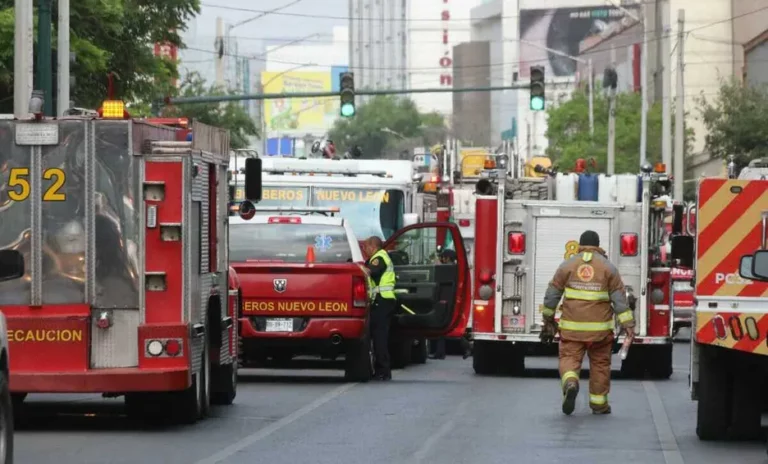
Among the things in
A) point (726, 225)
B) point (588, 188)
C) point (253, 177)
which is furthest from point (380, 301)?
point (726, 225)

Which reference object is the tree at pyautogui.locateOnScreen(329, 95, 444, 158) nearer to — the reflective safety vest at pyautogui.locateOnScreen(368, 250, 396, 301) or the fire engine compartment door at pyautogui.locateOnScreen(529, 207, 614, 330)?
the fire engine compartment door at pyautogui.locateOnScreen(529, 207, 614, 330)

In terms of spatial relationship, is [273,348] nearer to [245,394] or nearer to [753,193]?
[245,394]

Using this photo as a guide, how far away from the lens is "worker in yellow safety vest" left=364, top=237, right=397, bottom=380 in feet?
71.0

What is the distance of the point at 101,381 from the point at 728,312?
180 inches

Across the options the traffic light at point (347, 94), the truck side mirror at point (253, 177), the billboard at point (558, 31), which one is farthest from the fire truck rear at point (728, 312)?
the billboard at point (558, 31)

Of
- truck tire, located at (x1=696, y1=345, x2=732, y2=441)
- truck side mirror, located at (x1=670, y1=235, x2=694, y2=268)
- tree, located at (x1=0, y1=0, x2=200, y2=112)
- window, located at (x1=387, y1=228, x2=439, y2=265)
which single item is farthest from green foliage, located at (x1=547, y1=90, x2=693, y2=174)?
truck tire, located at (x1=696, y1=345, x2=732, y2=441)

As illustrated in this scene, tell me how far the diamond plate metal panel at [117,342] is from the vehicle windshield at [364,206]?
41.7 ft

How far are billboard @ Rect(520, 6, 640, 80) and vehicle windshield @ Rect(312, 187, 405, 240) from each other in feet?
428

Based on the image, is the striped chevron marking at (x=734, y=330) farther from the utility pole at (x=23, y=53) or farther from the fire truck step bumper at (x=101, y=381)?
the utility pole at (x=23, y=53)

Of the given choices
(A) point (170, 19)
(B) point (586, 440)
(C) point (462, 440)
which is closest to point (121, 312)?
(C) point (462, 440)

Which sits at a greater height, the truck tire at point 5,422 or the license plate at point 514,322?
the truck tire at point 5,422

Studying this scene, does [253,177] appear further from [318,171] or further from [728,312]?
[318,171]

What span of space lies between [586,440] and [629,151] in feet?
220

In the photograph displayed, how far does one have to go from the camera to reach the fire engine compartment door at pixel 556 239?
76.5 feet
